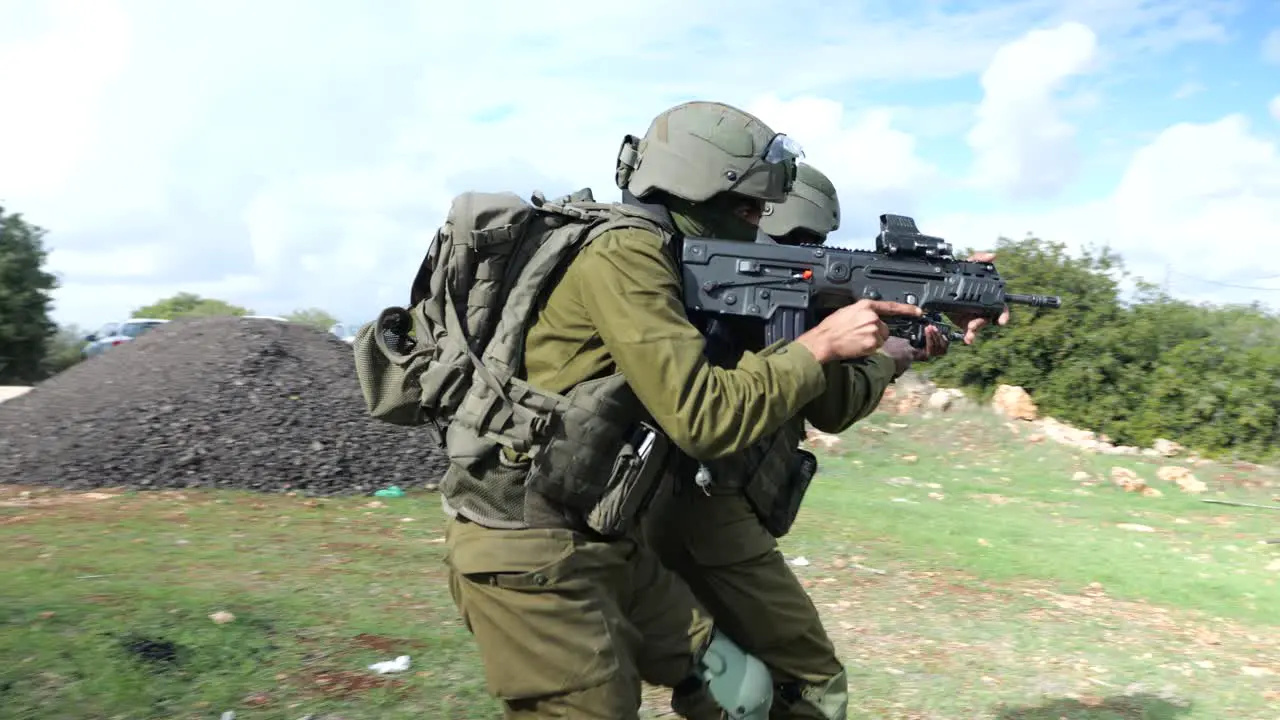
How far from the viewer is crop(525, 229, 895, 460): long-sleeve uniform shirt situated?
7.33ft

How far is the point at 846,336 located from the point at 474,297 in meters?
0.85

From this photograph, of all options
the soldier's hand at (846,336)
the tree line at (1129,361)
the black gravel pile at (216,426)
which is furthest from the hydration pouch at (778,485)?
the tree line at (1129,361)

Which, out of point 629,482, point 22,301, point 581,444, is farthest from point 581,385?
point 22,301

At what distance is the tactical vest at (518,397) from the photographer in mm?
2418

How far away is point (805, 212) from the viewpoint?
15.0 ft

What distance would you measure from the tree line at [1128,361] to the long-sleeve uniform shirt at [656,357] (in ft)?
35.7

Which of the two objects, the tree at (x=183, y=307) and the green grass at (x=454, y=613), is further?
the tree at (x=183, y=307)

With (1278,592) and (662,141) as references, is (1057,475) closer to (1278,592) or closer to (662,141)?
(1278,592)

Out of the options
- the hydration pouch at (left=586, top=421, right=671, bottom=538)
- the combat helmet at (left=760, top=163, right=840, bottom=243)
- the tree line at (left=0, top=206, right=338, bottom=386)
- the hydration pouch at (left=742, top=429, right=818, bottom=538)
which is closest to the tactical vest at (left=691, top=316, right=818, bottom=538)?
the hydration pouch at (left=742, top=429, right=818, bottom=538)

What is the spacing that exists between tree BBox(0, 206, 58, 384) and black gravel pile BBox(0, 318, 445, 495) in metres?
6.40

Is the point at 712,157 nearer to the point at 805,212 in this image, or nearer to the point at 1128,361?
the point at 805,212

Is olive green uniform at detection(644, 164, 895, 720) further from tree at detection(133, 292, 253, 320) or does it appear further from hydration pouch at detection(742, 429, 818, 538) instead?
tree at detection(133, 292, 253, 320)

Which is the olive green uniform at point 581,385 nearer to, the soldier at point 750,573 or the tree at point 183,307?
the soldier at point 750,573

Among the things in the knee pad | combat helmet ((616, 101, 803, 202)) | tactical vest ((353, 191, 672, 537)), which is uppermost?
combat helmet ((616, 101, 803, 202))
